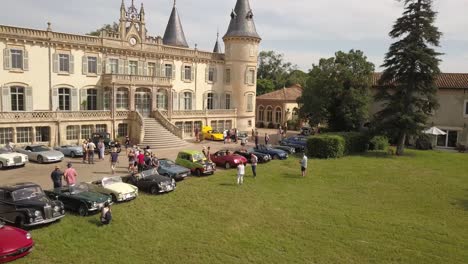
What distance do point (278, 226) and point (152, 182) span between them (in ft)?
22.8

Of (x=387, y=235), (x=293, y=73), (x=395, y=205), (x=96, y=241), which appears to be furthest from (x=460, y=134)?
(x=293, y=73)

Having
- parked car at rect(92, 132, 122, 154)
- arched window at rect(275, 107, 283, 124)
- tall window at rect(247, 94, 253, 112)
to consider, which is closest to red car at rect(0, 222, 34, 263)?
parked car at rect(92, 132, 122, 154)

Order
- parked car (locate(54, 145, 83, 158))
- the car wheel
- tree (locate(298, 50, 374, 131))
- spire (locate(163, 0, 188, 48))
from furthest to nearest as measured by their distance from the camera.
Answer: spire (locate(163, 0, 188, 48)) < tree (locate(298, 50, 374, 131)) < parked car (locate(54, 145, 83, 158)) < the car wheel

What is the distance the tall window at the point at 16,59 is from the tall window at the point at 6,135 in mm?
5339

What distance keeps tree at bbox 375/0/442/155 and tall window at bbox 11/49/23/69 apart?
3046 cm

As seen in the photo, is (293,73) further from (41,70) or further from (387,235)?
(387,235)

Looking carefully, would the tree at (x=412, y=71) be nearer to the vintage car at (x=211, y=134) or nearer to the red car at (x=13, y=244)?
the vintage car at (x=211, y=134)

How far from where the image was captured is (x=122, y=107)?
3569cm

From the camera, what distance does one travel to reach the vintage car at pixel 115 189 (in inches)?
632

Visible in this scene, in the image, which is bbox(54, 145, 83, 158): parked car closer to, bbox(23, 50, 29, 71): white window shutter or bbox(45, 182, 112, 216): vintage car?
bbox(23, 50, 29, 71): white window shutter

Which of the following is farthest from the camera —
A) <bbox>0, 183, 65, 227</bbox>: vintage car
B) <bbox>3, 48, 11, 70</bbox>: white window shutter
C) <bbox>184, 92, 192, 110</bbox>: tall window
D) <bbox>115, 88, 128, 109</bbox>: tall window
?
<bbox>184, 92, 192, 110</bbox>: tall window

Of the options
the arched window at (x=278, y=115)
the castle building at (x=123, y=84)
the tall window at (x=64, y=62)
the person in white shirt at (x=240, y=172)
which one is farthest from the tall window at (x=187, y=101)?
the person in white shirt at (x=240, y=172)

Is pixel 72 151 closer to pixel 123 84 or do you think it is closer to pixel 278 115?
pixel 123 84

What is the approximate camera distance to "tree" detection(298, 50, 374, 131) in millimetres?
36281
